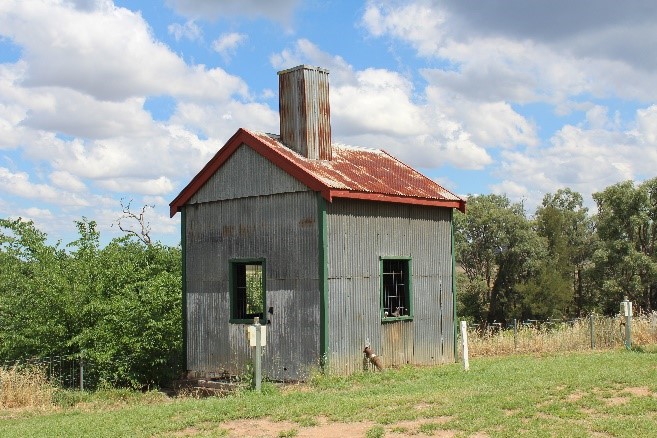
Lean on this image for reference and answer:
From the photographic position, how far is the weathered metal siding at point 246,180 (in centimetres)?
1708

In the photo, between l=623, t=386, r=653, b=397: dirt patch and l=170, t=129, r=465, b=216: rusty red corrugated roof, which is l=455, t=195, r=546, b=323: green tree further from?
l=623, t=386, r=653, b=397: dirt patch

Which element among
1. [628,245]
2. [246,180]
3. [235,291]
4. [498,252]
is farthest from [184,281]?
[498,252]

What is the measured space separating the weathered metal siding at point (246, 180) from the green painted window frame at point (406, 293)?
267 centimetres

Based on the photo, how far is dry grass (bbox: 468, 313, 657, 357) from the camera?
20859mm

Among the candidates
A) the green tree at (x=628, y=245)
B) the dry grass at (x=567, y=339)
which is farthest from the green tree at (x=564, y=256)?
the dry grass at (x=567, y=339)

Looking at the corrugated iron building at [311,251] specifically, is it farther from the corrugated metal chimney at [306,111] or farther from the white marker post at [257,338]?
the white marker post at [257,338]

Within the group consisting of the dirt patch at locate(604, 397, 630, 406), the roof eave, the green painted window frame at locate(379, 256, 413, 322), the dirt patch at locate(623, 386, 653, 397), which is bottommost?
the dirt patch at locate(604, 397, 630, 406)

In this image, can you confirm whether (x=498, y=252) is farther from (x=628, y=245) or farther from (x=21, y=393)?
(x=21, y=393)

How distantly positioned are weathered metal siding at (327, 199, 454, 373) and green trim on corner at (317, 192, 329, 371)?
0.50 ft

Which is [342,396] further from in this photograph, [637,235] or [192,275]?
[637,235]

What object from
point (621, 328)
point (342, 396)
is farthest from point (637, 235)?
point (342, 396)

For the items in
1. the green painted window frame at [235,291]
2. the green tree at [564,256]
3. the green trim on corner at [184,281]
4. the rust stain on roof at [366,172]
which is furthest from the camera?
the green tree at [564,256]

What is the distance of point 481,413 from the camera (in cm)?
1103

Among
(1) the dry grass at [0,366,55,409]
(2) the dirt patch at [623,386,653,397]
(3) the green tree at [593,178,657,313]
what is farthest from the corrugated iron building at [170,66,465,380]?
(3) the green tree at [593,178,657,313]
